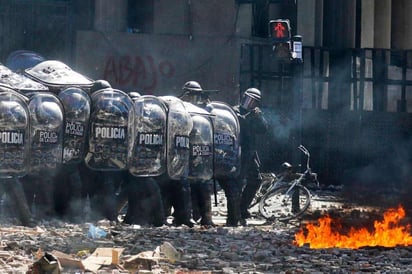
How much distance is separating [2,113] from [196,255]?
3.48 m

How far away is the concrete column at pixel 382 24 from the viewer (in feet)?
119

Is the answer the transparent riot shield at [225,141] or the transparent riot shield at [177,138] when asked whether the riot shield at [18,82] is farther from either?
the transparent riot shield at [225,141]

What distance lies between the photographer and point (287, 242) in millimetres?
14375

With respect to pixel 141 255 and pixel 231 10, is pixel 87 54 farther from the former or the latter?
pixel 141 255

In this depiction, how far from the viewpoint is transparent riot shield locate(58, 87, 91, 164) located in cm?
1531

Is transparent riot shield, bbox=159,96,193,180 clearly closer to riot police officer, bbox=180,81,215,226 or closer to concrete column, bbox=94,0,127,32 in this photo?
riot police officer, bbox=180,81,215,226

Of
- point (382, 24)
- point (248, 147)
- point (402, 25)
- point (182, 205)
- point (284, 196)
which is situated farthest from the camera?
point (402, 25)

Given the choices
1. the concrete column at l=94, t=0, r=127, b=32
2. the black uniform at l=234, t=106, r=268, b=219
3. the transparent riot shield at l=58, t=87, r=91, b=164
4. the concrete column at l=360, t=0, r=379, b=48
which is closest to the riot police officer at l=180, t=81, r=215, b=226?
the black uniform at l=234, t=106, r=268, b=219

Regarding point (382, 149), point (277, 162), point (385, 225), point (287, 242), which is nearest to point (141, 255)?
point (287, 242)

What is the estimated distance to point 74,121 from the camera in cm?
1534

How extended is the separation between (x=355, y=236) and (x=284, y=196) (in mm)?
3810

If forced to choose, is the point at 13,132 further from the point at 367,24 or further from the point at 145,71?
the point at 367,24

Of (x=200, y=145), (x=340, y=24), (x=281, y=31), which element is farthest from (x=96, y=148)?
(x=340, y=24)

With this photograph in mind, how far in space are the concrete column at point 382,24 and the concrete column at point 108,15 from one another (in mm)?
14085
